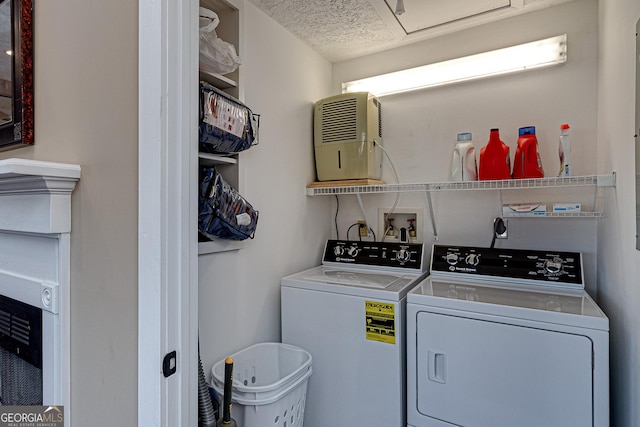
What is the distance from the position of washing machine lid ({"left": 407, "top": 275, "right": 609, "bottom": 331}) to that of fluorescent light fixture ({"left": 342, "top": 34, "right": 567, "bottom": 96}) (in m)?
1.17

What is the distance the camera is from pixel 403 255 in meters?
1.94

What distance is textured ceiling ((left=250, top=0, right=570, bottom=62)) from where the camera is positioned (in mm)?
1694

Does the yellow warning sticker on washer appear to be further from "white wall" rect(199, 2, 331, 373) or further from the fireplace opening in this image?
the fireplace opening

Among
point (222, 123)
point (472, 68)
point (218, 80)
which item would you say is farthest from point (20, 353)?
point (472, 68)

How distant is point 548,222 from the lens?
1717 mm

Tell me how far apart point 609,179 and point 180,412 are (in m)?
1.74

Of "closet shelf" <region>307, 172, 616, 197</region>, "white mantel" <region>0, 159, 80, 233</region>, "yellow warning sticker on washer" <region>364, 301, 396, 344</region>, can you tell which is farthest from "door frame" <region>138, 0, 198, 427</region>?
"closet shelf" <region>307, 172, 616, 197</region>

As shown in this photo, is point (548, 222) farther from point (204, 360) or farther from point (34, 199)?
point (34, 199)

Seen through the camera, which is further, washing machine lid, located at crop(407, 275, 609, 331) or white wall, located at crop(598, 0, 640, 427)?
washing machine lid, located at crop(407, 275, 609, 331)

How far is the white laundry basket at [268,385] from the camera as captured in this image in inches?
50.9

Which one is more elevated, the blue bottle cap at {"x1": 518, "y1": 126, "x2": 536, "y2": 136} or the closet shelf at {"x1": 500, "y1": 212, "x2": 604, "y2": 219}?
the blue bottle cap at {"x1": 518, "y1": 126, "x2": 536, "y2": 136}

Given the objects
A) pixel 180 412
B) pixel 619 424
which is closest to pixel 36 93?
pixel 180 412

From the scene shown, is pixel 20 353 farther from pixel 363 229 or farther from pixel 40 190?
pixel 363 229

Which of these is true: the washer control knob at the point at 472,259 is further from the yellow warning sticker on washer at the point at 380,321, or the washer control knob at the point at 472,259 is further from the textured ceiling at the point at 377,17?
the textured ceiling at the point at 377,17
